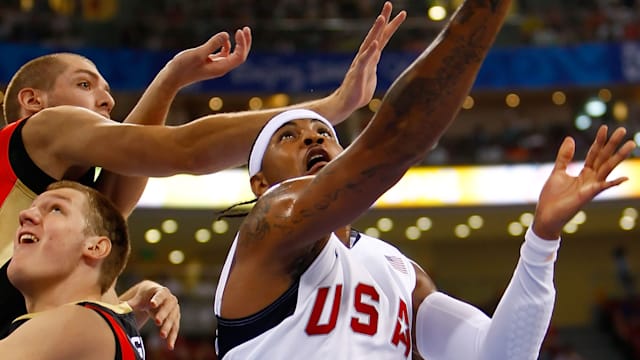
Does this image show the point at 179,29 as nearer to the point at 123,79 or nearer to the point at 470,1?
the point at 123,79

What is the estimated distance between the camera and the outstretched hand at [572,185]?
2850mm

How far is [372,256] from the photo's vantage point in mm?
3275

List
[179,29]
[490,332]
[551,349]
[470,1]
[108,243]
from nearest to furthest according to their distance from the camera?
[470,1]
[490,332]
[108,243]
[551,349]
[179,29]

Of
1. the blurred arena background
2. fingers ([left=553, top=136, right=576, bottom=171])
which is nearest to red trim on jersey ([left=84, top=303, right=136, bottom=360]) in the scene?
fingers ([left=553, top=136, right=576, bottom=171])

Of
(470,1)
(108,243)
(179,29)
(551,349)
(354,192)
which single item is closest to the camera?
(470,1)

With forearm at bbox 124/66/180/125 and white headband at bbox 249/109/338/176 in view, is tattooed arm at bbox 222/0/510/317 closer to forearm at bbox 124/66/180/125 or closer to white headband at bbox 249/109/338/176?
white headband at bbox 249/109/338/176

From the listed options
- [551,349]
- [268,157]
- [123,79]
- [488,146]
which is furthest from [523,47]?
[268,157]

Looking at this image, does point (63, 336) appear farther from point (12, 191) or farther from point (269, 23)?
point (269, 23)

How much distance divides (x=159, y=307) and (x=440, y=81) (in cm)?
206

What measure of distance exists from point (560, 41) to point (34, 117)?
833 inches

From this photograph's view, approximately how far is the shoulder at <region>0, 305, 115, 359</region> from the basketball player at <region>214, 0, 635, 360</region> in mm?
417

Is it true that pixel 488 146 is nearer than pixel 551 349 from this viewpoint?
No

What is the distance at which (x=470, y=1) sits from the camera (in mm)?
2385

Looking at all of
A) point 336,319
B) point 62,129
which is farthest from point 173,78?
point 336,319
